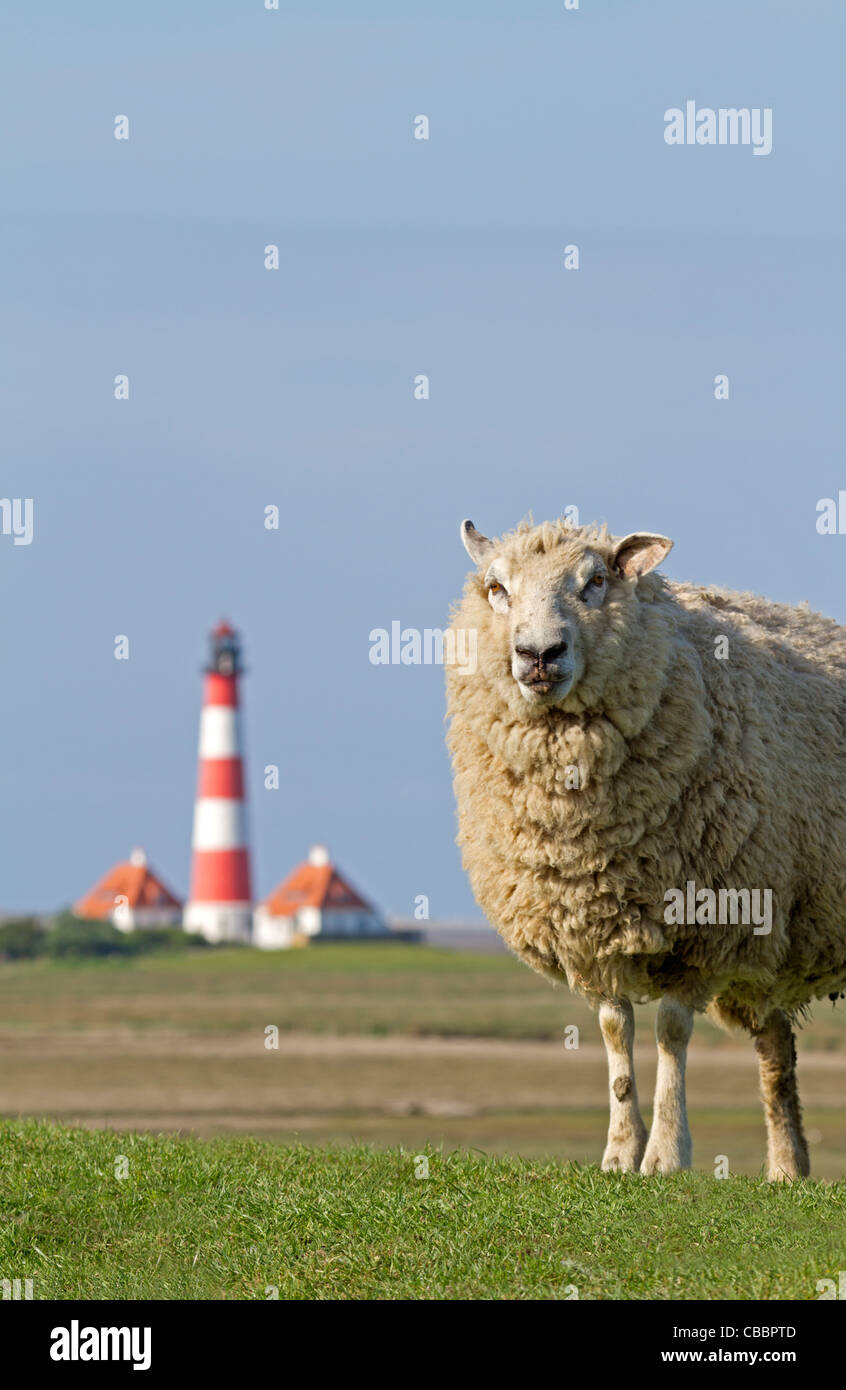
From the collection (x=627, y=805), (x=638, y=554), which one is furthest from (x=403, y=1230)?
(x=638, y=554)

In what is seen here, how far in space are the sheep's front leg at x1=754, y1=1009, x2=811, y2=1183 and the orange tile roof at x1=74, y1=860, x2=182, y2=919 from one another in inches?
2742

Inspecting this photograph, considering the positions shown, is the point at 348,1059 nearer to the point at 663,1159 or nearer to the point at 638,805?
the point at 663,1159

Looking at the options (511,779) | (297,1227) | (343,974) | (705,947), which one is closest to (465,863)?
(511,779)

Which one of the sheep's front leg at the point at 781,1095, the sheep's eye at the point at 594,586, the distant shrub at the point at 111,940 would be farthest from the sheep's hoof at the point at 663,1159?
the distant shrub at the point at 111,940

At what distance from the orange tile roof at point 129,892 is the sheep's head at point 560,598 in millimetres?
71416

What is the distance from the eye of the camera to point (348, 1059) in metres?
45.1

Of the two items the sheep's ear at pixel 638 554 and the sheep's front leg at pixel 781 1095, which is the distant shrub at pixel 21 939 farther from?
the sheep's ear at pixel 638 554

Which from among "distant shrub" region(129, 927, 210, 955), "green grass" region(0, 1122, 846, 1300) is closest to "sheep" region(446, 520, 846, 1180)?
"green grass" region(0, 1122, 846, 1300)
